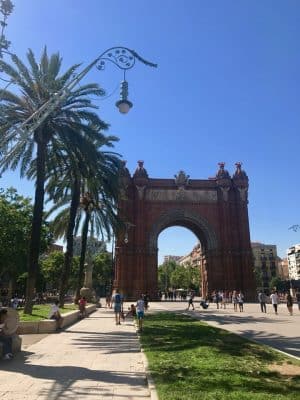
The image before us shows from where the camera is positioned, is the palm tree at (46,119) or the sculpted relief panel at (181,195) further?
the sculpted relief panel at (181,195)

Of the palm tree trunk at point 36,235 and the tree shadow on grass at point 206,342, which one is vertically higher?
the palm tree trunk at point 36,235

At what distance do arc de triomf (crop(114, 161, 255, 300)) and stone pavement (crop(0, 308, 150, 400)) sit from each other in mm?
36733

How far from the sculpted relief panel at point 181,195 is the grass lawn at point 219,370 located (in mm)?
39639

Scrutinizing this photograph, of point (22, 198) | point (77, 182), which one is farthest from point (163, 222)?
point (77, 182)

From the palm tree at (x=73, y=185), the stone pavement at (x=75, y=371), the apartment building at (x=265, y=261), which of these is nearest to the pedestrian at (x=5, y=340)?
the stone pavement at (x=75, y=371)

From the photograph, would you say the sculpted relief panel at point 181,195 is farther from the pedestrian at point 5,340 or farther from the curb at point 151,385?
the curb at point 151,385

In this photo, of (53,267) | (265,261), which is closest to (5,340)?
(53,267)

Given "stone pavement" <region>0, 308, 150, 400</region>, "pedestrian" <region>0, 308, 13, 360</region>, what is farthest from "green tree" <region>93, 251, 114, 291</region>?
Result: "pedestrian" <region>0, 308, 13, 360</region>

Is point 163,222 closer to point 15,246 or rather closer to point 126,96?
point 15,246

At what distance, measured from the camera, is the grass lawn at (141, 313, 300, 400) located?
20.7ft

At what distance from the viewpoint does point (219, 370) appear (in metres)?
8.06

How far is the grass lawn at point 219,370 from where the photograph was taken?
6.32m

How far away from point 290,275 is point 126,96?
468ft

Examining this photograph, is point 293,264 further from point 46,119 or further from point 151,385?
point 151,385
